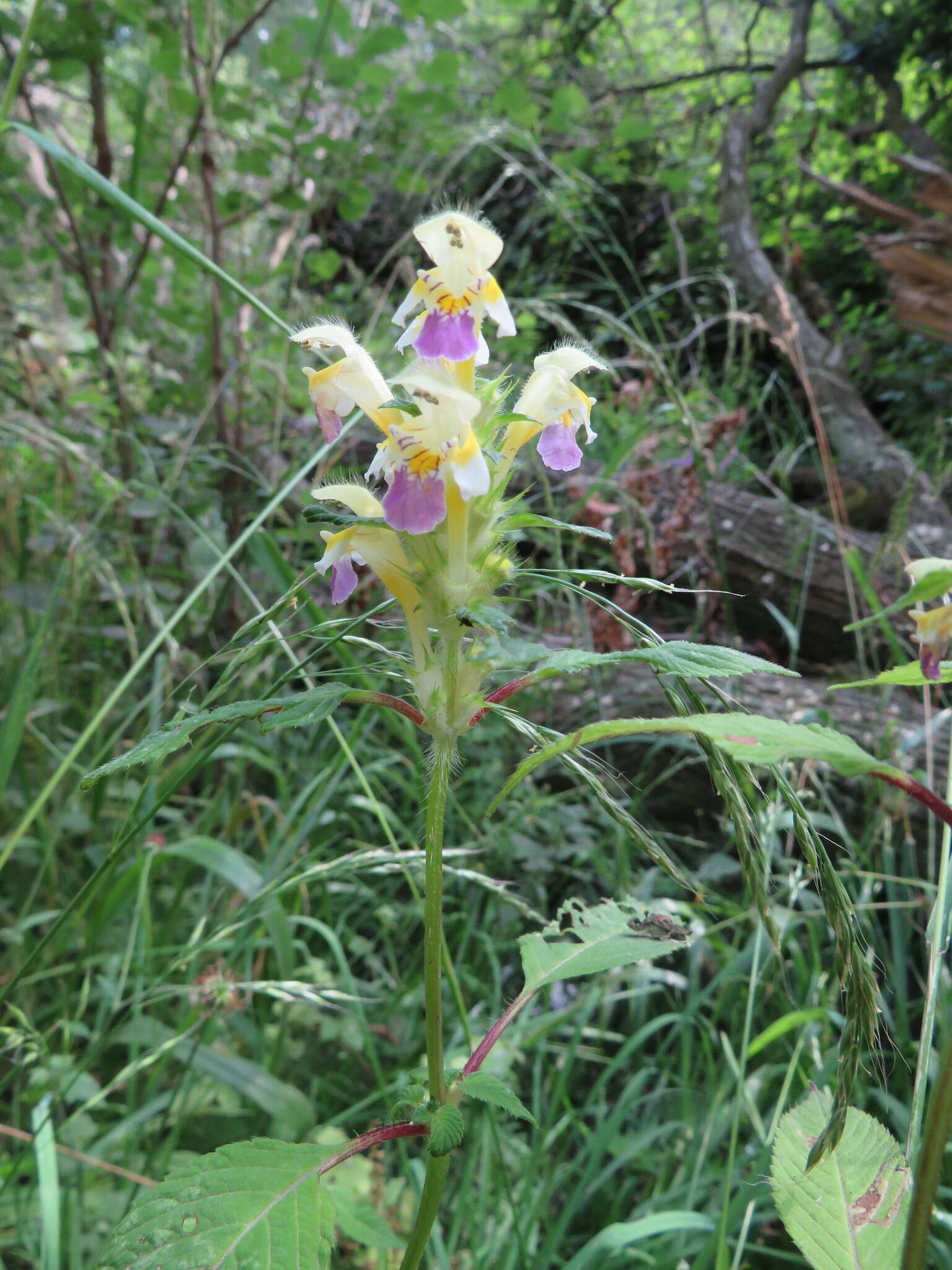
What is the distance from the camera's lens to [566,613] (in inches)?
90.4

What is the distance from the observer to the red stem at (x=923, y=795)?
1.41ft

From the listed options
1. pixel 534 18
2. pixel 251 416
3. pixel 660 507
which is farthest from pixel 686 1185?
pixel 534 18

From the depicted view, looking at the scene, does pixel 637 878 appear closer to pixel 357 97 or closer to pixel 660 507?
pixel 660 507

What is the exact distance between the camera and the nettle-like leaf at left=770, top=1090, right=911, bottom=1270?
56 centimetres

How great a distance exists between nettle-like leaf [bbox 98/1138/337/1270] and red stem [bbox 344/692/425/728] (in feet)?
1.07

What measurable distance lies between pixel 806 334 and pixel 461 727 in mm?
4115

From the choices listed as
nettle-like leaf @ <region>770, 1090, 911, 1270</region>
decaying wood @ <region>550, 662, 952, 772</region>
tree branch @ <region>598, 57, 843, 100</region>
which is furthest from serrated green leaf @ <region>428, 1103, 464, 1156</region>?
tree branch @ <region>598, 57, 843, 100</region>

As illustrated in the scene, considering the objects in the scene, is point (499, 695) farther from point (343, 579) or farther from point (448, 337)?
point (448, 337)

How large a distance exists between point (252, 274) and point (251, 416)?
430 millimetres

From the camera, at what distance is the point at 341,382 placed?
0.72m

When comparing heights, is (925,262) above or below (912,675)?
above

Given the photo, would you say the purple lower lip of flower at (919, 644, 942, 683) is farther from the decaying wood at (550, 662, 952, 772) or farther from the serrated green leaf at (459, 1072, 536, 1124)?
the decaying wood at (550, 662, 952, 772)

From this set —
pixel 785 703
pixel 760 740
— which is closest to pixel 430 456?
pixel 760 740

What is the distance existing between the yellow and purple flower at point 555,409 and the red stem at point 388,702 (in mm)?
248
